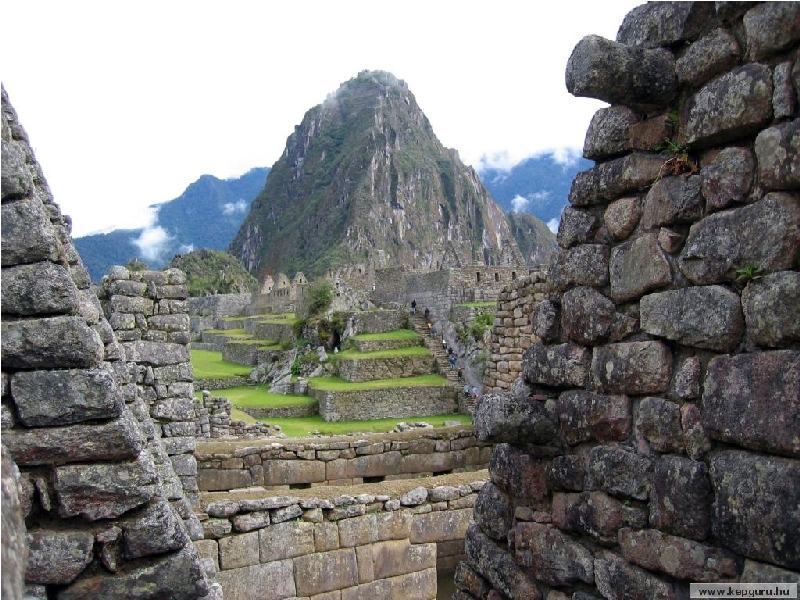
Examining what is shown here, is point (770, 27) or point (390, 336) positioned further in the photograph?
point (390, 336)

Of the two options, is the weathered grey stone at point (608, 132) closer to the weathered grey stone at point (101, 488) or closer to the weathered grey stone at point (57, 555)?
the weathered grey stone at point (101, 488)

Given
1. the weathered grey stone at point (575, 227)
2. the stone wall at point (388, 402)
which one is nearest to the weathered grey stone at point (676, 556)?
the weathered grey stone at point (575, 227)

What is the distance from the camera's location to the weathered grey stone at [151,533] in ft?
10.2

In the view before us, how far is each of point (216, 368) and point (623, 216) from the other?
3949cm

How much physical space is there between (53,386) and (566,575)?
2.84 m

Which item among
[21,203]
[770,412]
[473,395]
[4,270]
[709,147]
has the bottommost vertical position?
[473,395]

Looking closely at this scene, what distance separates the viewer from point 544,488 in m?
4.11

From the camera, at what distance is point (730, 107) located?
3.02 meters

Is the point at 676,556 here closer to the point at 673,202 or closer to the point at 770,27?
the point at 673,202

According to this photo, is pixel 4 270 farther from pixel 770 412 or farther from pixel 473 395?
pixel 473 395

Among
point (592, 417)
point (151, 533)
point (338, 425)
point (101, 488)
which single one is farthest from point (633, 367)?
point (338, 425)

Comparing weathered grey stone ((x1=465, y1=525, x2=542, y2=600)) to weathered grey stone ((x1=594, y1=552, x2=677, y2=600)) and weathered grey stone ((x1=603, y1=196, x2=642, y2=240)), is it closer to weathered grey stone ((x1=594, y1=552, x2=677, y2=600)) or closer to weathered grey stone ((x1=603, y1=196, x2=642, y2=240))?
weathered grey stone ((x1=594, y1=552, x2=677, y2=600))

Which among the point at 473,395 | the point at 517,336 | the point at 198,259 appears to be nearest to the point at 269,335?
the point at 473,395

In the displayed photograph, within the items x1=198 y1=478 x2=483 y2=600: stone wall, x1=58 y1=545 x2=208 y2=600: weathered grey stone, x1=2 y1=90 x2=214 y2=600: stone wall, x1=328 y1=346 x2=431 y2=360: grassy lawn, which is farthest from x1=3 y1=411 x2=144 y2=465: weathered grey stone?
x1=328 y1=346 x2=431 y2=360: grassy lawn
